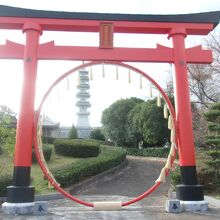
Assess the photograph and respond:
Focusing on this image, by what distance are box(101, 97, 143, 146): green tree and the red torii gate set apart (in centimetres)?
1994

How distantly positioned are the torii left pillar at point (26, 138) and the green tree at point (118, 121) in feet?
67.6

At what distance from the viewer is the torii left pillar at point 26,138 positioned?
743 centimetres

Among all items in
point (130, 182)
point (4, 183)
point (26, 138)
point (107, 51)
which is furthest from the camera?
point (130, 182)

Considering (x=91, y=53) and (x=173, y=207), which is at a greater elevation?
(x=91, y=53)

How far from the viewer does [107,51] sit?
840cm

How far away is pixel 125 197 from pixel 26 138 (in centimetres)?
511

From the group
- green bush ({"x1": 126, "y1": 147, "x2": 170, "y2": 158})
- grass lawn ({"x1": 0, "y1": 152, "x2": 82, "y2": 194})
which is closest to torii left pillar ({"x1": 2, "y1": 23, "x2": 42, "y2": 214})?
grass lawn ({"x1": 0, "y1": 152, "x2": 82, "y2": 194})

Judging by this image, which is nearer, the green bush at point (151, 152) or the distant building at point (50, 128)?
the green bush at point (151, 152)

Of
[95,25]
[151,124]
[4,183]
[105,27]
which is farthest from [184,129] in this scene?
[151,124]

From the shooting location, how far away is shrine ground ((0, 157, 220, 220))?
23.5 feet

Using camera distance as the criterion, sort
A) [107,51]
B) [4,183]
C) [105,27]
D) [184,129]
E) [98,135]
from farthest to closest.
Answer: [98,135], [4,183], [105,27], [107,51], [184,129]

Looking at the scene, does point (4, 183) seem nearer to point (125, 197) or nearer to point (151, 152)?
point (125, 197)

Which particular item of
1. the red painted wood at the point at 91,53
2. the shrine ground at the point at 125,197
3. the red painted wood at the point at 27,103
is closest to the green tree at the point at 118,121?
the shrine ground at the point at 125,197

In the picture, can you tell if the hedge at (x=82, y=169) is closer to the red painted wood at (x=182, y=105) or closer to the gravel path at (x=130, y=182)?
the gravel path at (x=130, y=182)
